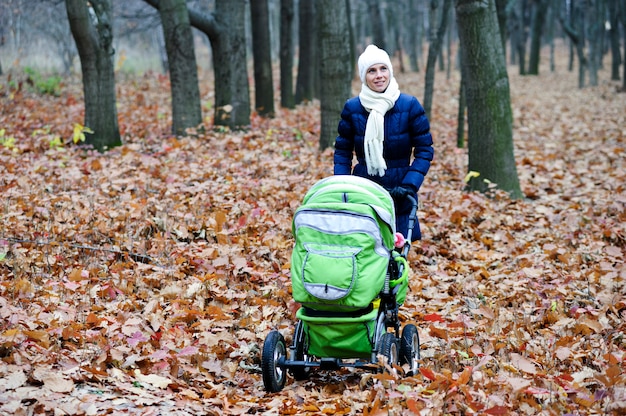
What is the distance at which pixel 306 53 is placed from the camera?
18625 mm

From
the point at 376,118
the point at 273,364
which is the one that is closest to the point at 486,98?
the point at 376,118

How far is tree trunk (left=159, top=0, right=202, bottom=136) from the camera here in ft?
39.0

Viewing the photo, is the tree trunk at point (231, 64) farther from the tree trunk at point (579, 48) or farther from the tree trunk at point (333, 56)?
the tree trunk at point (579, 48)

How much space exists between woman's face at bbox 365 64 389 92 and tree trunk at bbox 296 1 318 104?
46.3 ft

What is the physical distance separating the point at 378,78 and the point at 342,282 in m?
1.75

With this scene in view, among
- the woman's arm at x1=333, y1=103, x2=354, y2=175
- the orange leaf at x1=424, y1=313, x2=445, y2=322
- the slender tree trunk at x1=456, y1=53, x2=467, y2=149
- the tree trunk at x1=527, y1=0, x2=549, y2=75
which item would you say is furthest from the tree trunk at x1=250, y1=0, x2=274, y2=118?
the tree trunk at x1=527, y1=0, x2=549, y2=75

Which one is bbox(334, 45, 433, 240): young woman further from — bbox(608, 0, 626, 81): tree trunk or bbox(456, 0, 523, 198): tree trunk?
bbox(608, 0, 626, 81): tree trunk

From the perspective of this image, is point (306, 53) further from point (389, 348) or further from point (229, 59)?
point (389, 348)

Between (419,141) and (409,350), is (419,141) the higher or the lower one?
the higher one

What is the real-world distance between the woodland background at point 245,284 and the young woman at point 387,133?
1.23 metres

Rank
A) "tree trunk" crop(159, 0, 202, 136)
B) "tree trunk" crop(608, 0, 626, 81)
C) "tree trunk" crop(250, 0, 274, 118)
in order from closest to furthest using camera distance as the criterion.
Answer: "tree trunk" crop(159, 0, 202, 136) < "tree trunk" crop(250, 0, 274, 118) < "tree trunk" crop(608, 0, 626, 81)

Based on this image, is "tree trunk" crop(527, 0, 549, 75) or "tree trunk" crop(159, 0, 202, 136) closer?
"tree trunk" crop(159, 0, 202, 136)

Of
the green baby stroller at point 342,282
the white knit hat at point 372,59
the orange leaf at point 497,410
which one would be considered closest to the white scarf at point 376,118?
the white knit hat at point 372,59

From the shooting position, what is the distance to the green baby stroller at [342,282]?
3898 millimetres
